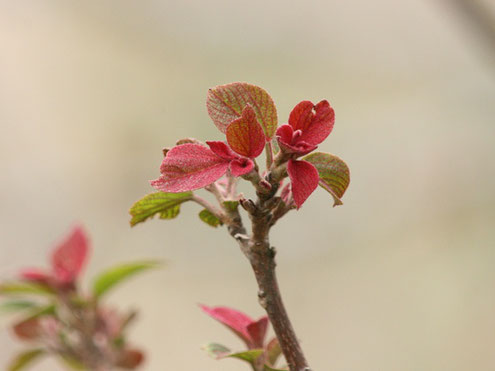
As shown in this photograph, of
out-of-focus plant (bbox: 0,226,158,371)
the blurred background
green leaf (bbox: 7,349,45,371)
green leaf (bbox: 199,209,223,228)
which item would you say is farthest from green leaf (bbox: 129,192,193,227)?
the blurred background

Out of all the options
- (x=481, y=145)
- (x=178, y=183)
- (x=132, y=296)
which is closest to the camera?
(x=178, y=183)

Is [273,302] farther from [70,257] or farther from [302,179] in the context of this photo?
[70,257]

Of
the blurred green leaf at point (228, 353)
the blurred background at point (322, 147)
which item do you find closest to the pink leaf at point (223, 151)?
the blurred green leaf at point (228, 353)

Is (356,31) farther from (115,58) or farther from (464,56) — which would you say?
(115,58)

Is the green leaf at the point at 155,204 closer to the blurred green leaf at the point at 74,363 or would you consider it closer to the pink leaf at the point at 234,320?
the pink leaf at the point at 234,320

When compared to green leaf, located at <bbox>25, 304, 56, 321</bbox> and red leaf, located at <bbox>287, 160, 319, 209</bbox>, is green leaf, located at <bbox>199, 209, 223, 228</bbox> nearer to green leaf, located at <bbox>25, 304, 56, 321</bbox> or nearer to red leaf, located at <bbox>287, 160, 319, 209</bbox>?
red leaf, located at <bbox>287, 160, 319, 209</bbox>

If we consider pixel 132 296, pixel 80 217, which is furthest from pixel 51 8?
pixel 132 296

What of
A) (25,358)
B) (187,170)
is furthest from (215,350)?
(25,358)
